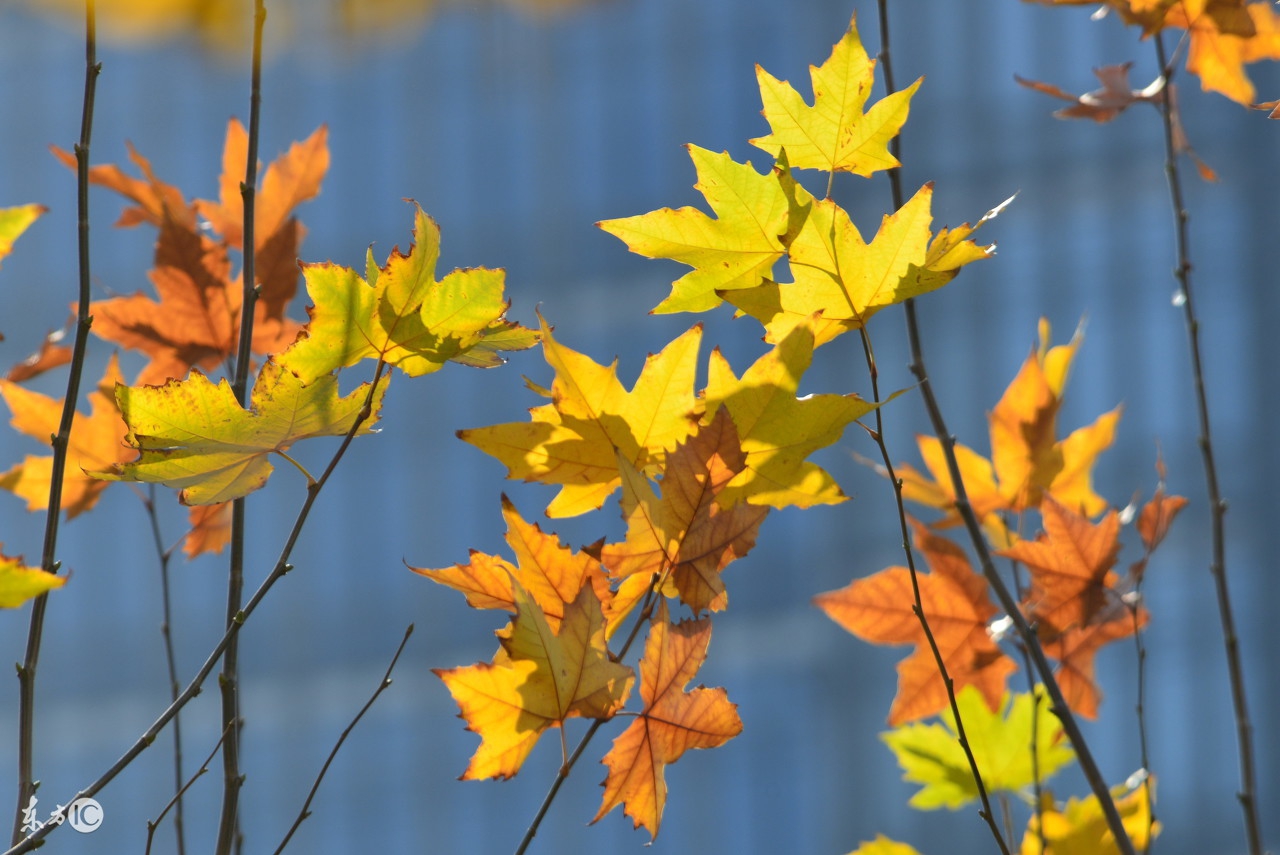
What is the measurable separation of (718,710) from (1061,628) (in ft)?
0.43

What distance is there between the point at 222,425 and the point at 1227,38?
0.99ft

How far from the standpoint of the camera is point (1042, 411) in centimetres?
34

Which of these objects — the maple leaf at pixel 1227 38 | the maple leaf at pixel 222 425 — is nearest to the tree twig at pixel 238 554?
the maple leaf at pixel 222 425

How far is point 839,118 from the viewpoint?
0.24m

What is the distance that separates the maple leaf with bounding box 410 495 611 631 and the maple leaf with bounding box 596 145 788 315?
2.0 inches

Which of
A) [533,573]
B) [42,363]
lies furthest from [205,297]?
[533,573]

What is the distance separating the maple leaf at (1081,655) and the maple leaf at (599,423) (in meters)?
0.13

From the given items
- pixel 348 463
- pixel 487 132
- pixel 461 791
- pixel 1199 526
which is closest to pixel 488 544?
pixel 348 463

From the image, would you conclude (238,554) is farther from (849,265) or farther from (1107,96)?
(1107,96)

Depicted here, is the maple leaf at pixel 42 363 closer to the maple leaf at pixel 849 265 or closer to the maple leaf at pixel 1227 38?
the maple leaf at pixel 849 265

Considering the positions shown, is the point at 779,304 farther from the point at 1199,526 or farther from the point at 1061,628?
the point at 1199,526

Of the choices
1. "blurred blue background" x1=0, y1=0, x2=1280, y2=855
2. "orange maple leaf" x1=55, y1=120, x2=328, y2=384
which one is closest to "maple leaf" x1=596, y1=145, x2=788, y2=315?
"orange maple leaf" x1=55, y1=120, x2=328, y2=384

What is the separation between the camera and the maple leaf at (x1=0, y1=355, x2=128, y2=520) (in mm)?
315

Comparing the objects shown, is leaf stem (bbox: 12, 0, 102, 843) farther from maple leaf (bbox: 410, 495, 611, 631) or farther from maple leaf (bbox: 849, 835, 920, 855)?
maple leaf (bbox: 849, 835, 920, 855)
